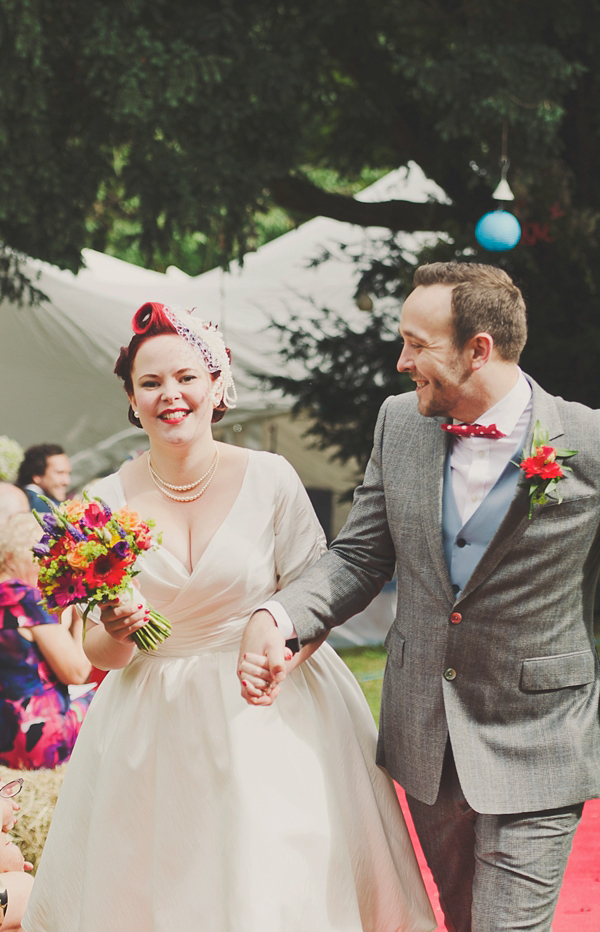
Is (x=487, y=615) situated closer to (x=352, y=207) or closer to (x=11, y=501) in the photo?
(x=11, y=501)

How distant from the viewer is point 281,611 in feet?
8.54

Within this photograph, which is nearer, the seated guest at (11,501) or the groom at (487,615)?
the groom at (487,615)

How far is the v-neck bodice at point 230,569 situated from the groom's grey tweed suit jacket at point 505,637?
0.14 metres

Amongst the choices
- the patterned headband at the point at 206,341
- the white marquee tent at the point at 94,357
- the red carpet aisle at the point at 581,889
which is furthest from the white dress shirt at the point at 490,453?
the white marquee tent at the point at 94,357

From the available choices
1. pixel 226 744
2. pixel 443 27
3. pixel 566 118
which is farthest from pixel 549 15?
pixel 226 744

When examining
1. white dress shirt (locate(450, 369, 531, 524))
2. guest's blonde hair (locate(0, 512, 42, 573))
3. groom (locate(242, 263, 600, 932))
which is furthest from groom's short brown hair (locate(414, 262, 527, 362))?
guest's blonde hair (locate(0, 512, 42, 573))

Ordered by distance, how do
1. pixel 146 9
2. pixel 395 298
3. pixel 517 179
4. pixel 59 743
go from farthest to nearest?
pixel 395 298 → pixel 517 179 → pixel 146 9 → pixel 59 743

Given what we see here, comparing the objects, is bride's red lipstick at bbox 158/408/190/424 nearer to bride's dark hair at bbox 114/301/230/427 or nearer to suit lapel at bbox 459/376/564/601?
bride's dark hair at bbox 114/301/230/427

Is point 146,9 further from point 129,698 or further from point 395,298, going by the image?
point 129,698

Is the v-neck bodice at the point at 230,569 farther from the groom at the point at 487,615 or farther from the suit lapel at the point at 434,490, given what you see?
the suit lapel at the point at 434,490

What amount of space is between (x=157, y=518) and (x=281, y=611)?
0.47 meters

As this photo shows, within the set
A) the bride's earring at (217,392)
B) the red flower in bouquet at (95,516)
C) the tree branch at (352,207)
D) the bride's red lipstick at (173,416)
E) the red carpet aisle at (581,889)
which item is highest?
the tree branch at (352,207)

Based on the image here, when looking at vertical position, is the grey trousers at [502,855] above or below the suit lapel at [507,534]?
below

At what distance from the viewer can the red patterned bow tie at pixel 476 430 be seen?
255 cm
